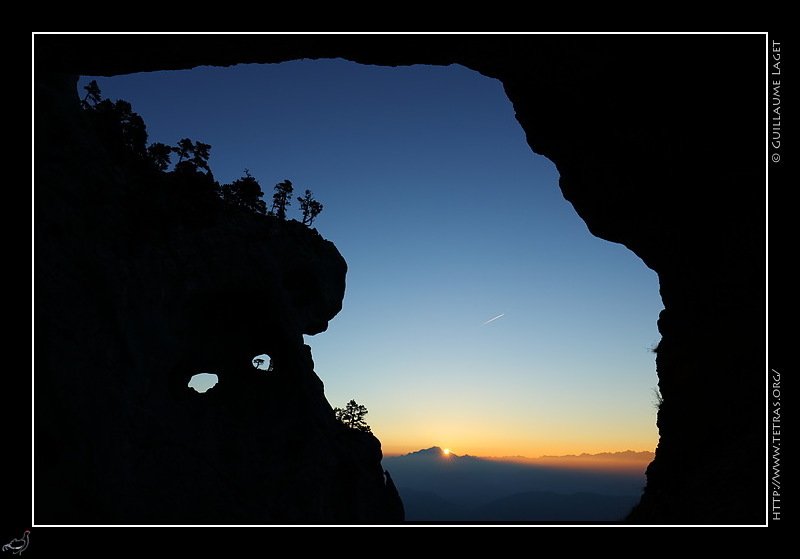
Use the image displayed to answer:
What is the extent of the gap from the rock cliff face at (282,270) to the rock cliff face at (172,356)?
12cm

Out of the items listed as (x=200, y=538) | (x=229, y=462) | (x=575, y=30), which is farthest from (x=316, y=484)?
(x=575, y=30)

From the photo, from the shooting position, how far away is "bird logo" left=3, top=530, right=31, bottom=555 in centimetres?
515

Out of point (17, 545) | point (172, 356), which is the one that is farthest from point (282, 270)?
point (17, 545)

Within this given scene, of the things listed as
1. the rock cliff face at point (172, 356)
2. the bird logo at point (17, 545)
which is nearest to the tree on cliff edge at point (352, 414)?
the rock cliff face at point (172, 356)

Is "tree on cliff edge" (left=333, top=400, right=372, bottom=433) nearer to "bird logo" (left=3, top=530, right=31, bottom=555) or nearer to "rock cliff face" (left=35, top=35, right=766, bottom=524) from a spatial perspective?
"rock cliff face" (left=35, top=35, right=766, bottom=524)

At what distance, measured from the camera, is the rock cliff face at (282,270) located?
1005cm

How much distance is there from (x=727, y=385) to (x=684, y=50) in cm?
826

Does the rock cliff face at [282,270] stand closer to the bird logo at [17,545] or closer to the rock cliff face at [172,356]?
the rock cliff face at [172,356]

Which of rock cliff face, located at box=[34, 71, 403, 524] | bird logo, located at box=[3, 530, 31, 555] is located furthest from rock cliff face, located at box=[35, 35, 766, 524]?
bird logo, located at box=[3, 530, 31, 555]

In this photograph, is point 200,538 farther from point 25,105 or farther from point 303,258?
point 303,258

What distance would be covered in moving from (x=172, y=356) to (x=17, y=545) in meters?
23.9

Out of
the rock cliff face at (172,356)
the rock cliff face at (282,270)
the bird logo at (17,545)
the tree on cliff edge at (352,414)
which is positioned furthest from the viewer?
the tree on cliff edge at (352,414)

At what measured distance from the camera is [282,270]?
36.4m

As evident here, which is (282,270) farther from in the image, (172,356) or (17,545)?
(17,545)
